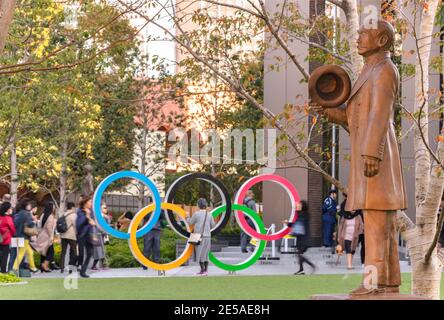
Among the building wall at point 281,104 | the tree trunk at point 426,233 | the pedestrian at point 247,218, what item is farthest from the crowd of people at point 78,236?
the tree trunk at point 426,233

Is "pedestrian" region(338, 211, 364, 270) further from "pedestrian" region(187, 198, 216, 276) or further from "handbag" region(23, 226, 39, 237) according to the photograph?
"handbag" region(23, 226, 39, 237)

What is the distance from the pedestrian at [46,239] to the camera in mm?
26000

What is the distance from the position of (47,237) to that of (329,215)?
9278 millimetres

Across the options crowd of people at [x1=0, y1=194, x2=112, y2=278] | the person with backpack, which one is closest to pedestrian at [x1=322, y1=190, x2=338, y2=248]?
crowd of people at [x1=0, y1=194, x2=112, y2=278]

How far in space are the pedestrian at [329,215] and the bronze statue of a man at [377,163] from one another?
2156 centimetres

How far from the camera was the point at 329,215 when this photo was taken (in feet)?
103

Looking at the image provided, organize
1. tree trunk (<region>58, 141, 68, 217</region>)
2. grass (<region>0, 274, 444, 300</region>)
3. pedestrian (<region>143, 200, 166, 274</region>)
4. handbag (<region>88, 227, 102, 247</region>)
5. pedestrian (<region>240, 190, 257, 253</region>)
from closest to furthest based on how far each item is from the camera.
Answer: grass (<region>0, 274, 444, 300</region>), handbag (<region>88, 227, 102, 247</region>), pedestrian (<region>143, 200, 166, 274</region>), pedestrian (<region>240, 190, 257, 253</region>), tree trunk (<region>58, 141, 68, 217</region>)

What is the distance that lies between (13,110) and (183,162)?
14.6 m

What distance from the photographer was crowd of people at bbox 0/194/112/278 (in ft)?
77.0

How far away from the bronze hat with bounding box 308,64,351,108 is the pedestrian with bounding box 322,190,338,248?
21503 millimetres

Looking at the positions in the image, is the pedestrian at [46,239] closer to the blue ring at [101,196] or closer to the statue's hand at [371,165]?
the blue ring at [101,196]

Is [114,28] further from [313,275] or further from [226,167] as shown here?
[226,167]

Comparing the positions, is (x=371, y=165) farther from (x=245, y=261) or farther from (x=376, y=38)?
(x=245, y=261)

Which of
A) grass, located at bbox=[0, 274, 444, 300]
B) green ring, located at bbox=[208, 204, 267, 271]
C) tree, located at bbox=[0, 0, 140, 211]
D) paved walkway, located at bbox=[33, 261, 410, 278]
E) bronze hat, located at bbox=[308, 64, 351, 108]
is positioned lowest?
grass, located at bbox=[0, 274, 444, 300]
